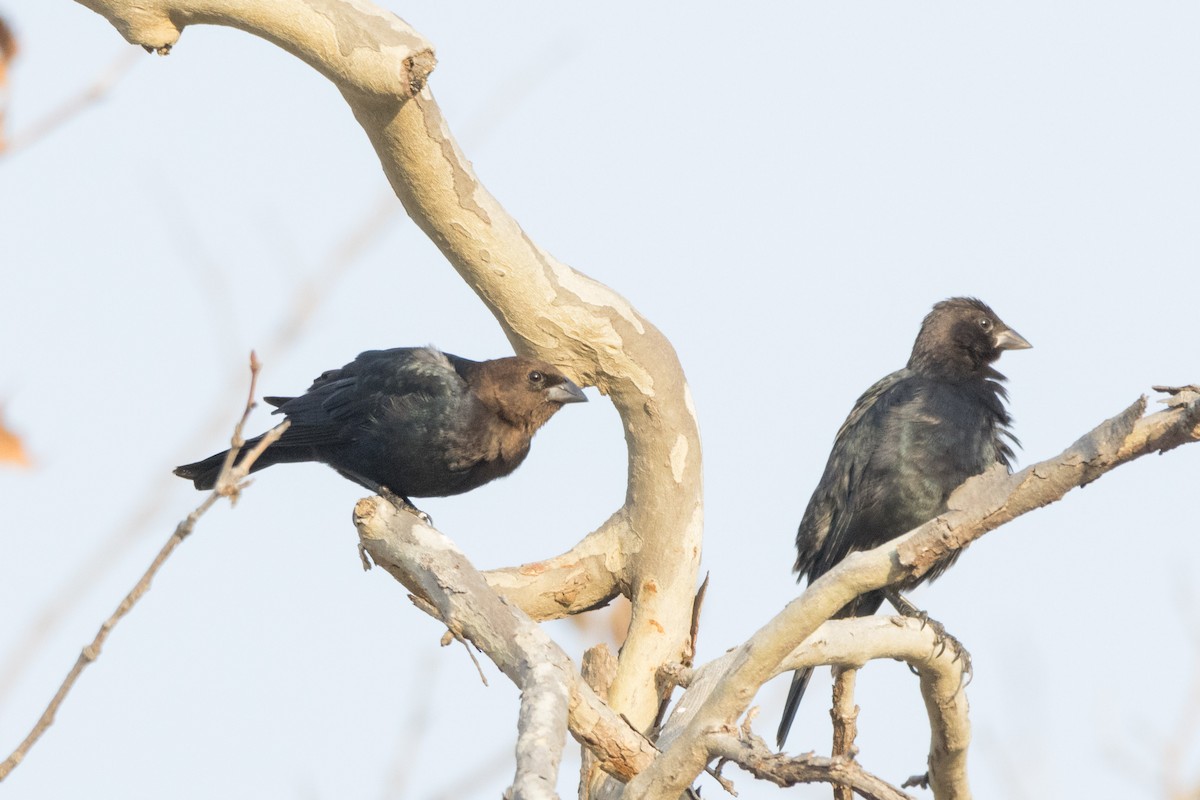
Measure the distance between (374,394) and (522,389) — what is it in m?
0.63

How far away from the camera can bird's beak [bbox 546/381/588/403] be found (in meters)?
5.46

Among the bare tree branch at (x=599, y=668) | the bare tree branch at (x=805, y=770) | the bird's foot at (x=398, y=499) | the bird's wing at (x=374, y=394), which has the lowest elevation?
the bare tree branch at (x=805, y=770)

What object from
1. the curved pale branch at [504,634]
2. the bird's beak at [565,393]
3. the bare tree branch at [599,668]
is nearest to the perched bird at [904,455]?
the bare tree branch at [599,668]

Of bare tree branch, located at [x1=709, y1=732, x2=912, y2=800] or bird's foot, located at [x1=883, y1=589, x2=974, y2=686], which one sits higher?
bird's foot, located at [x1=883, y1=589, x2=974, y2=686]

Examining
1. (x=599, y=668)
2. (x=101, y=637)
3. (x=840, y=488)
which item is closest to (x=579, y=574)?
(x=599, y=668)

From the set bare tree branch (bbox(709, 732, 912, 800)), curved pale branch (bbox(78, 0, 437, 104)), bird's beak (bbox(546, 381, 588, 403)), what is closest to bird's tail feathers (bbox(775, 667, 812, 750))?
bird's beak (bbox(546, 381, 588, 403))

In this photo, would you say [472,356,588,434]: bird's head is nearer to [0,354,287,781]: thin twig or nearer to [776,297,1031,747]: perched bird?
[776,297,1031,747]: perched bird

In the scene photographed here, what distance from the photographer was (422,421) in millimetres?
5449

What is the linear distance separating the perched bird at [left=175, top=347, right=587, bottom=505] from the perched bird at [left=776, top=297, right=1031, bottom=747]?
1.38m

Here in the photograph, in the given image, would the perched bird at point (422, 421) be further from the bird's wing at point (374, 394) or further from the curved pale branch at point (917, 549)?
the curved pale branch at point (917, 549)

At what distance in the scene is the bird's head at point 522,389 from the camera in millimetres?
5461

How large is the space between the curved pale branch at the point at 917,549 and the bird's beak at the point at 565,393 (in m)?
2.16

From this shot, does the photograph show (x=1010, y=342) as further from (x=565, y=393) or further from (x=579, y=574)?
(x=579, y=574)

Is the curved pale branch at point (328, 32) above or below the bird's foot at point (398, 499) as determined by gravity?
above
